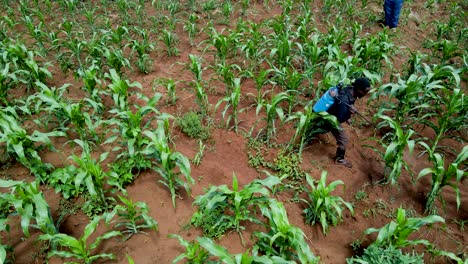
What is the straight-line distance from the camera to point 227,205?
3.25 m

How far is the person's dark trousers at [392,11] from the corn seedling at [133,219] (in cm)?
705

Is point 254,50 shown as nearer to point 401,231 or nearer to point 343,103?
point 343,103

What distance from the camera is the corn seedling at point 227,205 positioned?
310 cm

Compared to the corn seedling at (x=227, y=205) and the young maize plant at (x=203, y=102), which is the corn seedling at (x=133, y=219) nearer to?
the corn seedling at (x=227, y=205)

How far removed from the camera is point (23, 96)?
17.1 feet

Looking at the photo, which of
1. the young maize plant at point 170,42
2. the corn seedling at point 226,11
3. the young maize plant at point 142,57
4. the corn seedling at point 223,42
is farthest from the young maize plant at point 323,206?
the corn seedling at point 226,11

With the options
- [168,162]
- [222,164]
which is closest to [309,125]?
[222,164]

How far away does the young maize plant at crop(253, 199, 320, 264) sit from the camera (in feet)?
9.14

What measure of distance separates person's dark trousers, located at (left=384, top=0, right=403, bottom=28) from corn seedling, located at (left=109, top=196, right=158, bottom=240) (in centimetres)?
705

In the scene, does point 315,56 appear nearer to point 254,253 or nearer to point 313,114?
point 313,114

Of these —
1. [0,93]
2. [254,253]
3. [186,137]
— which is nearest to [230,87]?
[186,137]

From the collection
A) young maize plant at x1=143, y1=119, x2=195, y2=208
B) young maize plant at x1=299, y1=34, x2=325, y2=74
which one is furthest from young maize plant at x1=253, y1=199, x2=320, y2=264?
young maize plant at x1=299, y1=34, x2=325, y2=74

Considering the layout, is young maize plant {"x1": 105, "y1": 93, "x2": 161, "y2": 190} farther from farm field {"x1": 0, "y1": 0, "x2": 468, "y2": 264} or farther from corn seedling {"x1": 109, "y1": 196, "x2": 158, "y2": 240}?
corn seedling {"x1": 109, "y1": 196, "x2": 158, "y2": 240}

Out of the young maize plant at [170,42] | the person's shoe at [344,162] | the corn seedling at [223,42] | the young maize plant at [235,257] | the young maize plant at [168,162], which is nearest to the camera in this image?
the young maize plant at [235,257]
